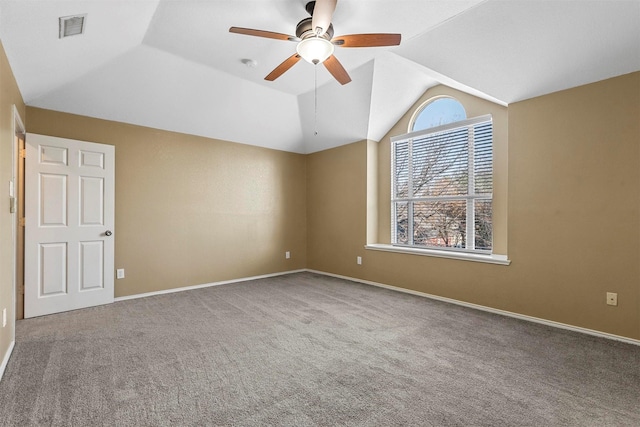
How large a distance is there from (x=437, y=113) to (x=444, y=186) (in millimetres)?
1070

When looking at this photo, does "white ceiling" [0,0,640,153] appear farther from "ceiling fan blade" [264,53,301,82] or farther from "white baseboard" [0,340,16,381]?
"white baseboard" [0,340,16,381]

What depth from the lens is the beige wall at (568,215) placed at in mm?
2742

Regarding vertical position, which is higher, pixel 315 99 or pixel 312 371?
pixel 315 99

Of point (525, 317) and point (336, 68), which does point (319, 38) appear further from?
point (525, 317)

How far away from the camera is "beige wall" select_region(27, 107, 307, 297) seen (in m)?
4.07

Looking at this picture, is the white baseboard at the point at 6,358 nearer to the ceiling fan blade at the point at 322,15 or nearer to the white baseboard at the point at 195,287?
the white baseboard at the point at 195,287

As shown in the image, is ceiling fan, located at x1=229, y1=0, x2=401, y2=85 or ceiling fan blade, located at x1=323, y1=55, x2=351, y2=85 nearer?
ceiling fan, located at x1=229, y1=0, x2=401, y2=85

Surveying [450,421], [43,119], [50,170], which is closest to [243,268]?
[50,170]

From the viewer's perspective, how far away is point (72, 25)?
2330 mm

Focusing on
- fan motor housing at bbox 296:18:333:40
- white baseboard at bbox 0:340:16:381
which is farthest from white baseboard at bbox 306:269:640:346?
white baseboard at bbox 0:340:16:381

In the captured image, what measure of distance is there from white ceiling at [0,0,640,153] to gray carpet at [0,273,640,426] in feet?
7.90

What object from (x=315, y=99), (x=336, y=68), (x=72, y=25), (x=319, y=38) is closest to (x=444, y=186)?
(x=315, y=99)

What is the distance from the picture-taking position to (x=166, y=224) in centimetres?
446

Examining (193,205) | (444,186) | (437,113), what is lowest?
(193,205)
